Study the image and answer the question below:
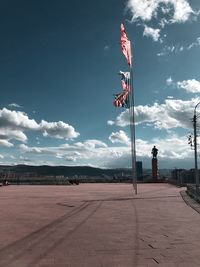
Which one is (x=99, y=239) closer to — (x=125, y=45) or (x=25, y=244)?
(x=25, y=244)

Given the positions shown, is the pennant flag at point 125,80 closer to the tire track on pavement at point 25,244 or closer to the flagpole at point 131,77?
the flagpole at point 131,77

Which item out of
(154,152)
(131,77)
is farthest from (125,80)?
(154,152)

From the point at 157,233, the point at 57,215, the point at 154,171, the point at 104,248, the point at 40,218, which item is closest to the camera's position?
the point at 104,248

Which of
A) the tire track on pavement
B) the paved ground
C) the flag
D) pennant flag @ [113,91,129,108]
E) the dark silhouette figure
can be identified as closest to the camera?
the paved ground

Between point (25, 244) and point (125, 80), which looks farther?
point (125, 80)

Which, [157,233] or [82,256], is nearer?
[82,256]

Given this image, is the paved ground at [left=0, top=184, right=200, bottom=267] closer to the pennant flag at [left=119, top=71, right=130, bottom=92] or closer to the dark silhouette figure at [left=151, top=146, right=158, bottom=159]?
the pennant flag at [left=119, top=71, right=130, bottom=92]

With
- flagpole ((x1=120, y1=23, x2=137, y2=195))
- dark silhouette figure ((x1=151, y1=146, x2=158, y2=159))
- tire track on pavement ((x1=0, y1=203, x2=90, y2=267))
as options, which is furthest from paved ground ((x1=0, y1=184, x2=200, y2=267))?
dark silhouette figure ((x1=151, y1=146, x2=158, y2=159))

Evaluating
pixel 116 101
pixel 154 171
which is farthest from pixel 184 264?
pixel 154 171

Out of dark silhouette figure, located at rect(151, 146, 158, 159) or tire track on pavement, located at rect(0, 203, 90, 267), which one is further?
dark silhouette figure, located at rect(151, 146, 158, 159)

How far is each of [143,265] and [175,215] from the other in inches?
457

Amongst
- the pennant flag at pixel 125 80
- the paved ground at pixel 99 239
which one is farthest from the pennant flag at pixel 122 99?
the paved ground at pixel 99 239

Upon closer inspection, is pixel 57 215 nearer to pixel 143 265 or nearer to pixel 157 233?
pixel 157 233

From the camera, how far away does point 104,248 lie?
1260 centimetres
